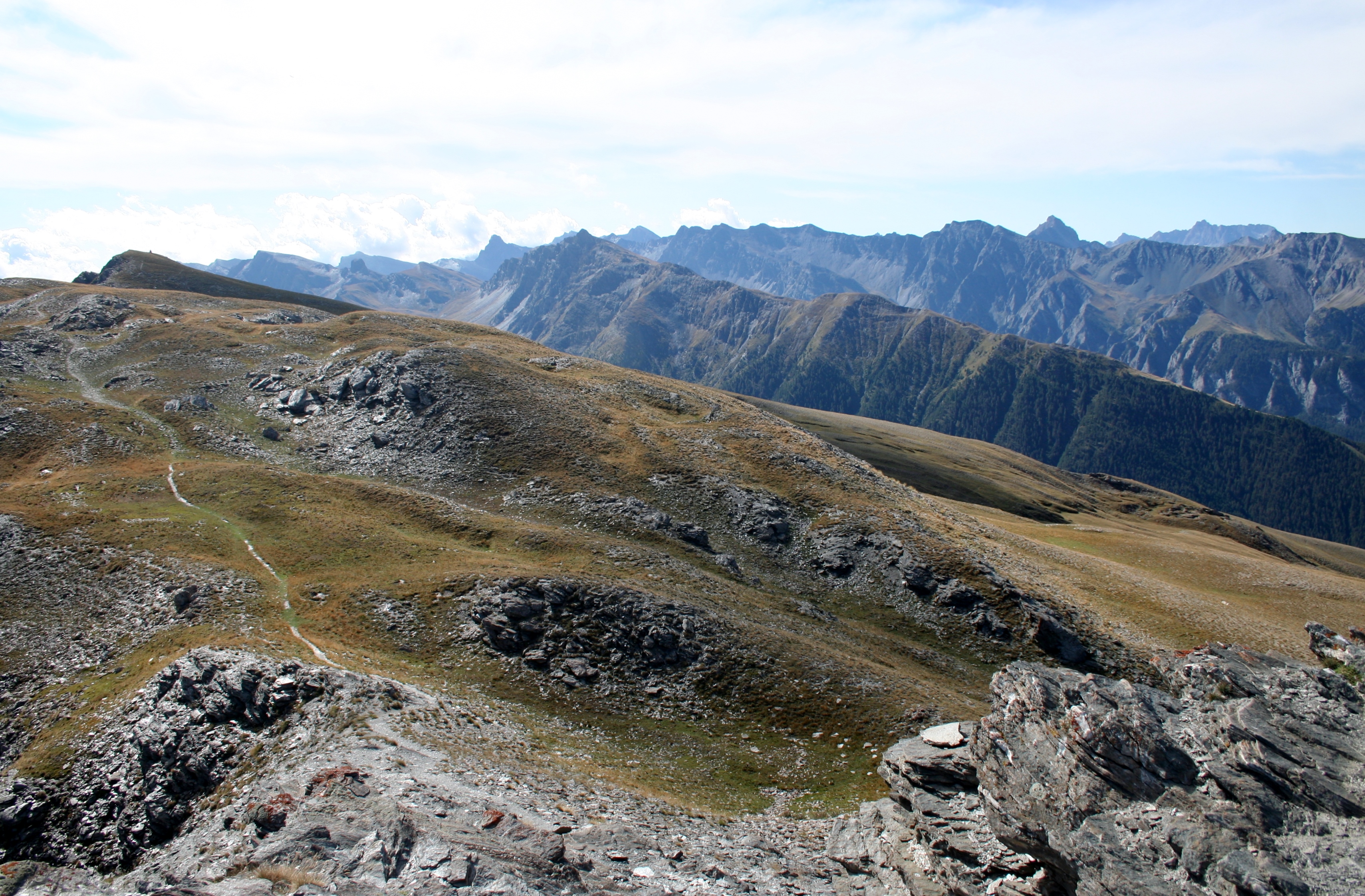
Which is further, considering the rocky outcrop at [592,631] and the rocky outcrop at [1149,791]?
the rocky outcrop at [592,631]

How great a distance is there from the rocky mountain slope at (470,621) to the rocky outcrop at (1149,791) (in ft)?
11.7

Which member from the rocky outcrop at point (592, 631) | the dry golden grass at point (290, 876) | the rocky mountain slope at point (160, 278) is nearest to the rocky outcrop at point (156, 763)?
the dry golden grass at point (290, 876)

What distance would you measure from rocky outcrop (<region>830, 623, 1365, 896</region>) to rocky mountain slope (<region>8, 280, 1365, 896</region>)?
3558 mm

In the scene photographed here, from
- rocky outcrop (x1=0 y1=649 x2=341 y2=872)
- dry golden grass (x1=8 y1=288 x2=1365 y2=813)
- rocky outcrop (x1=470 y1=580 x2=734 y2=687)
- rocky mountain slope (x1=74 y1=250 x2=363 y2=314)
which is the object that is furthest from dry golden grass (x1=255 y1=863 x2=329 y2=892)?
rocky mountain slope (x1=74 y1=250 x2=363 y2=314)

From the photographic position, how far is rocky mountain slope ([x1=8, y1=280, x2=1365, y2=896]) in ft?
73.5

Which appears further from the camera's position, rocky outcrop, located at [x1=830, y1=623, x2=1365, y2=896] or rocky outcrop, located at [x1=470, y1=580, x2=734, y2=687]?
rocky outcrop, located at [x1=470, y1=580, x2=734, y2=687]

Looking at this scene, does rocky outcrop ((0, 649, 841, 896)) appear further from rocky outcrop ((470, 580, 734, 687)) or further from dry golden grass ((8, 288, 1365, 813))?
rocky outcrop ((470, 580, 734, 687))

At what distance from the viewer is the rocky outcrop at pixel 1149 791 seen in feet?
58.4

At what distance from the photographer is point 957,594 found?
52.1 meters

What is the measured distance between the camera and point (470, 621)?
39438 millimetres

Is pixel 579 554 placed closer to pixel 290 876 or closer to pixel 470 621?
pixel 470 621

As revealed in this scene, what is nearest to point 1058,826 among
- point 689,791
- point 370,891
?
point 689,791

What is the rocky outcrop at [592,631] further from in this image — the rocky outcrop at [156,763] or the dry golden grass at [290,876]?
the dry golden grass at [290,876]

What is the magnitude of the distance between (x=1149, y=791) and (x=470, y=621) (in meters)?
33.3
